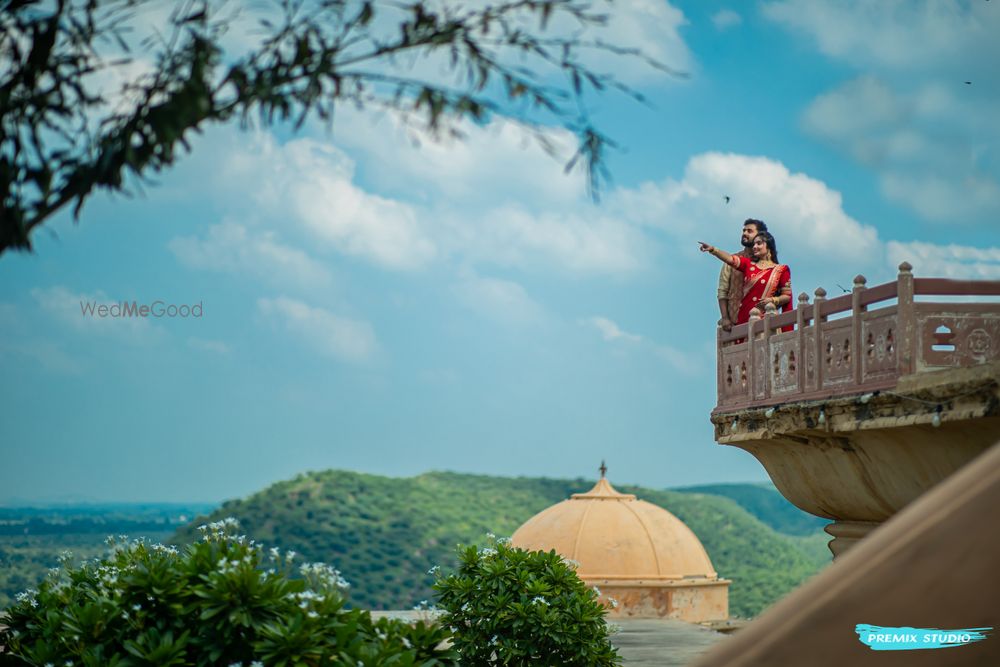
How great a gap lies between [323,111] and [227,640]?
2.61 meters

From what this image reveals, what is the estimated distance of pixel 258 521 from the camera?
45.9 m

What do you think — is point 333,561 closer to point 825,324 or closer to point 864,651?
point 825,324

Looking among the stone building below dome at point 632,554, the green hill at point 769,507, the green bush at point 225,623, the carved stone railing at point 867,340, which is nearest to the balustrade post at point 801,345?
the carved stone railing at point 867,340

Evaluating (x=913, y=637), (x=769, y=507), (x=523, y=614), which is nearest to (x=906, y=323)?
(x=523, y=614)

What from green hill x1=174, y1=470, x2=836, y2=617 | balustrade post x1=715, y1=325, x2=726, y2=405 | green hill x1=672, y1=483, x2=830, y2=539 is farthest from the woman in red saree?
green hill x1=672, y1=483, x2=830, y2=539

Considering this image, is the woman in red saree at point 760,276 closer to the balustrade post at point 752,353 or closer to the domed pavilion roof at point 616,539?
→ the balustrade post at point 752,353

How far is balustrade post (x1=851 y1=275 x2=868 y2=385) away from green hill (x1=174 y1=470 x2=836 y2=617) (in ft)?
97.4

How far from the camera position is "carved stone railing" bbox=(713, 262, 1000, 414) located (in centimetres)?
786

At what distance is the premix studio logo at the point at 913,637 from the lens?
4.16m

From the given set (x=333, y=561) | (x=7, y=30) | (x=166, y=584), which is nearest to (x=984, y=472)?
(x=166, y=584)

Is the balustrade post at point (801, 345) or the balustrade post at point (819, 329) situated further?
the balustrade post at point (801, 345)

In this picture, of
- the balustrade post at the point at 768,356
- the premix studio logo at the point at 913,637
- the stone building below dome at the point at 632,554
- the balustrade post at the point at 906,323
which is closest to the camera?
the premix studio logo at the point at 913,637

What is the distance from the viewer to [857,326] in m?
8.46

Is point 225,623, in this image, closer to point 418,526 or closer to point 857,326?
point 857,326
